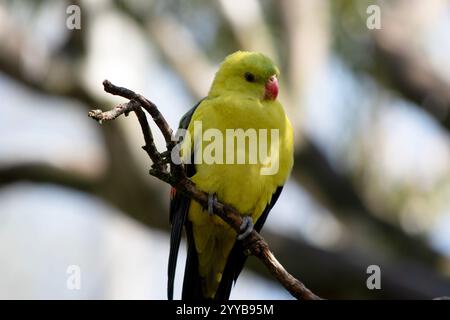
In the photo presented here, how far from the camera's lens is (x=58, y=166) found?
31.1 feet

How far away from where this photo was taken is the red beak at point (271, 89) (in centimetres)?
523

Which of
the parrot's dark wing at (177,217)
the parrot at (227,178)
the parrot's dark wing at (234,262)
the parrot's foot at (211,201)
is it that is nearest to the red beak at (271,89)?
the parrot at (227,178)

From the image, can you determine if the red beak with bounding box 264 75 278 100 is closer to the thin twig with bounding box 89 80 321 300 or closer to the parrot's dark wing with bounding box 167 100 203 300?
the parrot's dark wing with bounding box 167 100 203 300

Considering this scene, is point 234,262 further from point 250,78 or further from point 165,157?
point 165,157

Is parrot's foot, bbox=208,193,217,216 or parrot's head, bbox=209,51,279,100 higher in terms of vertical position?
parrot's head, bbox=209,51,279,100

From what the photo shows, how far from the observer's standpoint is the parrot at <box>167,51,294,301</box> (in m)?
5.00

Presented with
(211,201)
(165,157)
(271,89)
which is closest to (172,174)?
(165,157)

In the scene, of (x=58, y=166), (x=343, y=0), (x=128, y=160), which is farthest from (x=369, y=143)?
(x=58, y=166)

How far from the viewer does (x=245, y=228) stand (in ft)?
15.7

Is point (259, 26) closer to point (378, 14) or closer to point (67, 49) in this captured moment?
point (378, 14)

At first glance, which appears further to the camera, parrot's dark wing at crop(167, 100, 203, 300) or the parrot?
the parrot

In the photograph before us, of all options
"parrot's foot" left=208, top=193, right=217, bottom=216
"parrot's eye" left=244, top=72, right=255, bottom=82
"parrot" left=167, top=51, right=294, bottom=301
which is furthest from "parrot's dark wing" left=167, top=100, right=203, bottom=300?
"parrot's eye" left=244, top=72, right=255, bottom=82

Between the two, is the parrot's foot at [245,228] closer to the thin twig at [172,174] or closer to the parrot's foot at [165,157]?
the thin twig at [172,174]
